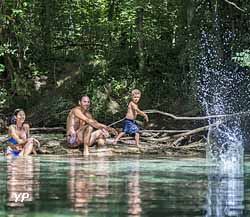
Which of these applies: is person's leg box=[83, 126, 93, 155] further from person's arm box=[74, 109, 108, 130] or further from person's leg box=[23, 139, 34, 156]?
person's leg box=[23, 139, 34, 156]

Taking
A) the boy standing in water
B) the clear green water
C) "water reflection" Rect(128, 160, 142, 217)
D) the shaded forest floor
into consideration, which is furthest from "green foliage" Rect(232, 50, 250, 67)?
"water reflection" Rect(128, 160, 142, 217)

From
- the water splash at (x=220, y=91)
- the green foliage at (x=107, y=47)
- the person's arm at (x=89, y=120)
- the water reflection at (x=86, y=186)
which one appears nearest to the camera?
the water reflection at (x=86, y=186)

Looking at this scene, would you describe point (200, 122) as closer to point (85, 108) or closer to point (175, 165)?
point (85, 108)

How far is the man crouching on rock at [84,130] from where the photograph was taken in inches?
514

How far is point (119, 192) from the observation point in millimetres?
5738

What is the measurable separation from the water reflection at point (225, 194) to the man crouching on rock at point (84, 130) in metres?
5.34

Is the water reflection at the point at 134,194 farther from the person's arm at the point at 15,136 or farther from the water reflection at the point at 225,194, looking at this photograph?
the person's arm at the point at 15,136

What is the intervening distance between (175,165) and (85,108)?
426cm

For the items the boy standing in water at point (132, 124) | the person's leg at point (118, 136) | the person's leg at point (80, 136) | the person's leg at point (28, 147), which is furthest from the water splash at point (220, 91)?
the person's leg at point (28, 147)

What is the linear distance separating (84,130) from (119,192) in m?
7.58

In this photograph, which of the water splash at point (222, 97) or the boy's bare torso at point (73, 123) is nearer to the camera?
the water splash at point (222, 97)

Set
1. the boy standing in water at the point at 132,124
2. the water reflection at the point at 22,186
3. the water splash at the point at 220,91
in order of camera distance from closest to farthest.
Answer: the water reflection at the point at 22,186, the boy standing in water at the point at 132,124, the water splash at the point at 220,91

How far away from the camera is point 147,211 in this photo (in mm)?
4590

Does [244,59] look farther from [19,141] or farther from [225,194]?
[225,194]
